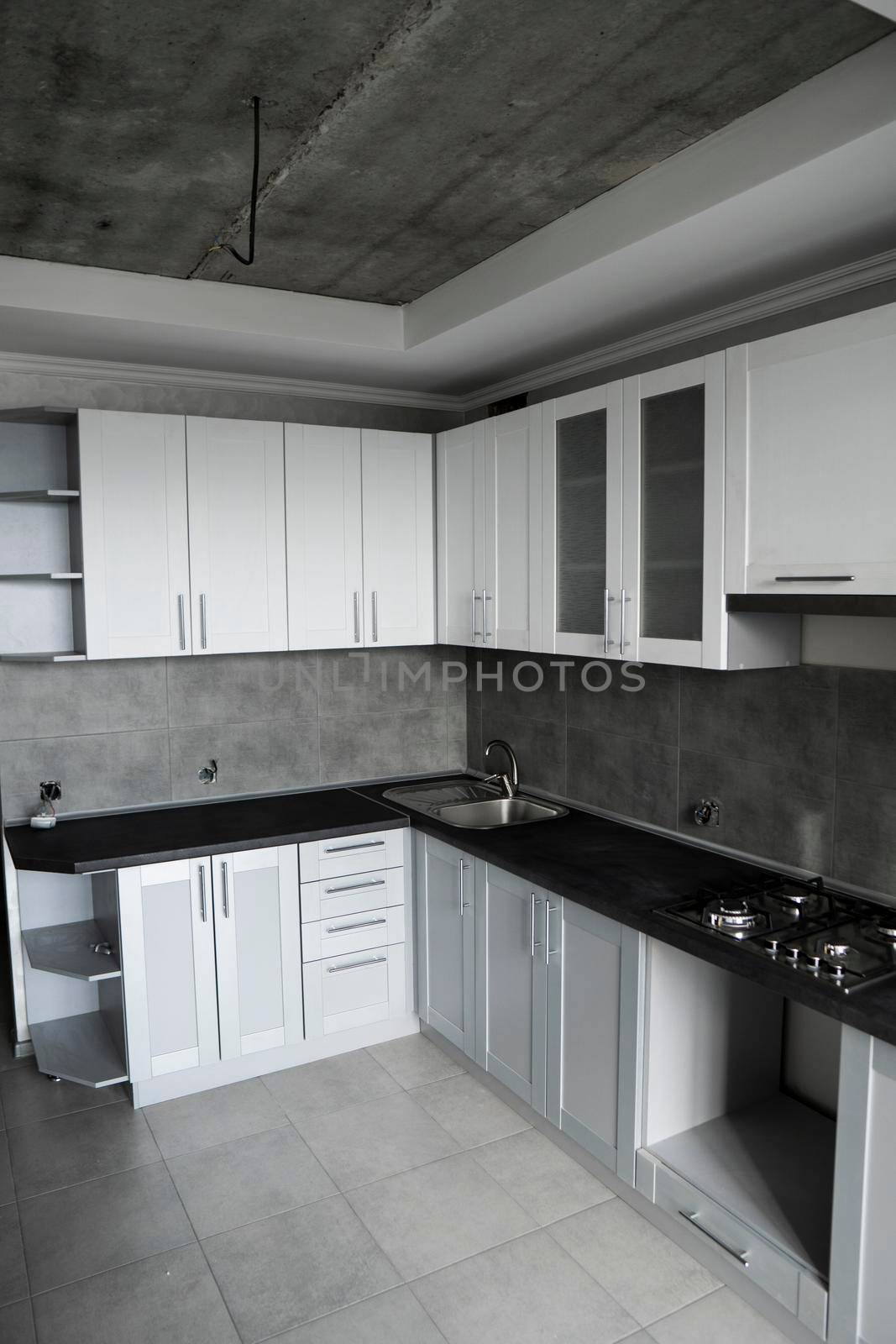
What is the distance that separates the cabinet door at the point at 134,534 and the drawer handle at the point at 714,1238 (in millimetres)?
2274

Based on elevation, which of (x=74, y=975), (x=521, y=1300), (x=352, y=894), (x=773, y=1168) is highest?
(x=352, y=894)

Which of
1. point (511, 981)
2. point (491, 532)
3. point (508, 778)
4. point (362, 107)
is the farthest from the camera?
point (508, 778)

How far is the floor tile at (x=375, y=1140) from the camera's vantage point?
108 inches

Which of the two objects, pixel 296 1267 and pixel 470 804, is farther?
pixel 470 804

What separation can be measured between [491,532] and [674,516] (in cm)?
96

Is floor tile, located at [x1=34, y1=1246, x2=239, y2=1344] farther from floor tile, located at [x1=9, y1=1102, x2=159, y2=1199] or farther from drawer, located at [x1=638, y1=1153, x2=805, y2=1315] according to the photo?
drawer, located at [x1=638, y1=1153, x2=805, y2=1315]

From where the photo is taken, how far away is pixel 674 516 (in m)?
2.62

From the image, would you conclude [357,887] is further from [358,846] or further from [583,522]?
[583,522]

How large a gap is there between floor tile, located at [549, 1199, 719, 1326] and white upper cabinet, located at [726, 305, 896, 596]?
1.67 metres

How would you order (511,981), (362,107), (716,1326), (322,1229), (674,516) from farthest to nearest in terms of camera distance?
(511,981), (674,516), (322,1229), (716,1326), (362,107)

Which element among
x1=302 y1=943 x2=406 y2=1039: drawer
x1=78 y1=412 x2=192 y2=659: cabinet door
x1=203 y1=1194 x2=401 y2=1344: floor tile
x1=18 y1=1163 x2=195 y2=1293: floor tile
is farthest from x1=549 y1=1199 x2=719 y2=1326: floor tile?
x1=78 y1=412 x2=192 y2=659: cabinet door

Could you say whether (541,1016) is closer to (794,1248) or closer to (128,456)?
(794,1248)

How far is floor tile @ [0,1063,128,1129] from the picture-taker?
9.88 ft

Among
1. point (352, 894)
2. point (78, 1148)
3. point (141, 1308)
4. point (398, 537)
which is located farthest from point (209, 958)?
point (398, 537)
